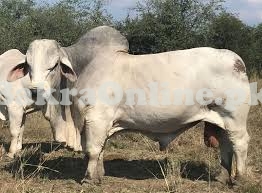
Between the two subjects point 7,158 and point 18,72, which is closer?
point 18,72

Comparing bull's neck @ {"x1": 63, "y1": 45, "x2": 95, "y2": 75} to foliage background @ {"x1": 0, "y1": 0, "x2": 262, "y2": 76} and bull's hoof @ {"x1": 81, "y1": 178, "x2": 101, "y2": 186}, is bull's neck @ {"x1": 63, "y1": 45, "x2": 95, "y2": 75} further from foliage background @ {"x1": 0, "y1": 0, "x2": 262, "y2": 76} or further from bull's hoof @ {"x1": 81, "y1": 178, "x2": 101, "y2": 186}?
foliage background @ {"x1": 0, "y1": 0, "x2": 262, "y2": 76}

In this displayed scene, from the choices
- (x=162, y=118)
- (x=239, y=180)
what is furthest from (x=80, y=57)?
(x=239, y=180)

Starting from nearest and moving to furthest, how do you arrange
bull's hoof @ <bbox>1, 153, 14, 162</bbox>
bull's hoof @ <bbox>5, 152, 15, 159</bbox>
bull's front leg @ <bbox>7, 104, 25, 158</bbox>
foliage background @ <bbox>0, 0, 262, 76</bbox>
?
bull's hoof @ <bbox>1, 153, 14, 162</bbox>
bull's hoof @ <bbox>5, 152, 15, 159</bbox>
bull's front leg @ <bbox>7, 104, 25, 158</bbox>
foliage background @ <bbox>0, 0, 262, 76</bbox>

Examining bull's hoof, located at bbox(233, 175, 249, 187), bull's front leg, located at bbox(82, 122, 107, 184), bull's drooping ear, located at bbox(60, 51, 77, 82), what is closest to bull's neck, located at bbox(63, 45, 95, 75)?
bull's drooping ear, located at bbox(60, 51, 77, 82)

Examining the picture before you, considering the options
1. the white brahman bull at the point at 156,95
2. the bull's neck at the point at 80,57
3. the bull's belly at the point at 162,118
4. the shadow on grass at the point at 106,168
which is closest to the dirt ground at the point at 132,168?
the shadow on grass at the point at 106,168

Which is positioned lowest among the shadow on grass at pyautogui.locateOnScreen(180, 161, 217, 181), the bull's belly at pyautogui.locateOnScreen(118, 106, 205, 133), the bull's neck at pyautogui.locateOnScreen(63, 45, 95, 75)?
the shadow on grass at pyautogui.locateOnScreen(180, 161, 217, 181)

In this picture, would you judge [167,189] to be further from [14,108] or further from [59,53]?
[14,108]

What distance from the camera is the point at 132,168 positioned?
672cm

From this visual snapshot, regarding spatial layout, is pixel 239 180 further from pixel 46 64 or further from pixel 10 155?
pixel 10 155

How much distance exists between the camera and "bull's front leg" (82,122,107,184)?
5.55 m

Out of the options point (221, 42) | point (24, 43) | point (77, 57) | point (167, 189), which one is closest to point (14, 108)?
point (77, 57)

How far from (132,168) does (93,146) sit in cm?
127

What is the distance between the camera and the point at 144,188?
18.4 feet

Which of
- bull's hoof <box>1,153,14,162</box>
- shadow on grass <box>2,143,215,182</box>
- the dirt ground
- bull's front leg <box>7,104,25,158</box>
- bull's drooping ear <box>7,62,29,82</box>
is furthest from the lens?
bull's front leg <box>7,104,25,158</box>
